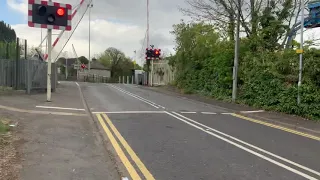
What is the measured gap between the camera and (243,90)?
18500 mm

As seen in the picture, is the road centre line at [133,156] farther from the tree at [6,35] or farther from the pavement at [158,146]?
the tree at [6,35]

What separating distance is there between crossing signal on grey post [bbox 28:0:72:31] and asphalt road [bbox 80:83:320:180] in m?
4.21

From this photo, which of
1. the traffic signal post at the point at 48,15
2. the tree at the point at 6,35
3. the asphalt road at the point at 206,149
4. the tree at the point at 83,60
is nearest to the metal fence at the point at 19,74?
the tree at the point at 6,35

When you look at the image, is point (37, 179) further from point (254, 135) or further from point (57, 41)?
point (57, 41)

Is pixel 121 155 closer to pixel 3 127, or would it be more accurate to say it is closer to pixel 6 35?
pixel 3 127

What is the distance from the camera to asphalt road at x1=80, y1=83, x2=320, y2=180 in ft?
20.1

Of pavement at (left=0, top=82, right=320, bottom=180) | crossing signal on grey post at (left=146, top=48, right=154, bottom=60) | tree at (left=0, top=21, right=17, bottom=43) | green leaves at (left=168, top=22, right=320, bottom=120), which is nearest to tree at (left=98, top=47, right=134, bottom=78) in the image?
tree at (left=0, top=21, right=17, bottom=43)

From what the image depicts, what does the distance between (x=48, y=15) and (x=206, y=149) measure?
30.1 feet

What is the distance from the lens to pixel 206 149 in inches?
309

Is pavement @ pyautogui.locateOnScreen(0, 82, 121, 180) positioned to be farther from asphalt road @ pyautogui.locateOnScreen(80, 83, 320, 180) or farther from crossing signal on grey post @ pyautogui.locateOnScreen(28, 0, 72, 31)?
crossing signal on grey post @ pyautogui.locateOnScreen(28, 0, 72, 31)

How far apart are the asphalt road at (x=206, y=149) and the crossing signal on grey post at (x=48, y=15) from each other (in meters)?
4.21

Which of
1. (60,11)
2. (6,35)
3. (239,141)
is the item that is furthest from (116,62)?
(239,141)

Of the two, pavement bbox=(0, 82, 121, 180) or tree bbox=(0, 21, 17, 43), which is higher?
tree bbox=(0, 21, 17, 43)

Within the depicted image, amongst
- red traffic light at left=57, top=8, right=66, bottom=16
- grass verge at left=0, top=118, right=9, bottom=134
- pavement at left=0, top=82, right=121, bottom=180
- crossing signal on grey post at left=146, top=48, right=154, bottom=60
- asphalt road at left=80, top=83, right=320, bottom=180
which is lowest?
asphalt road at left=80, top=83, right=320, bottom=180
